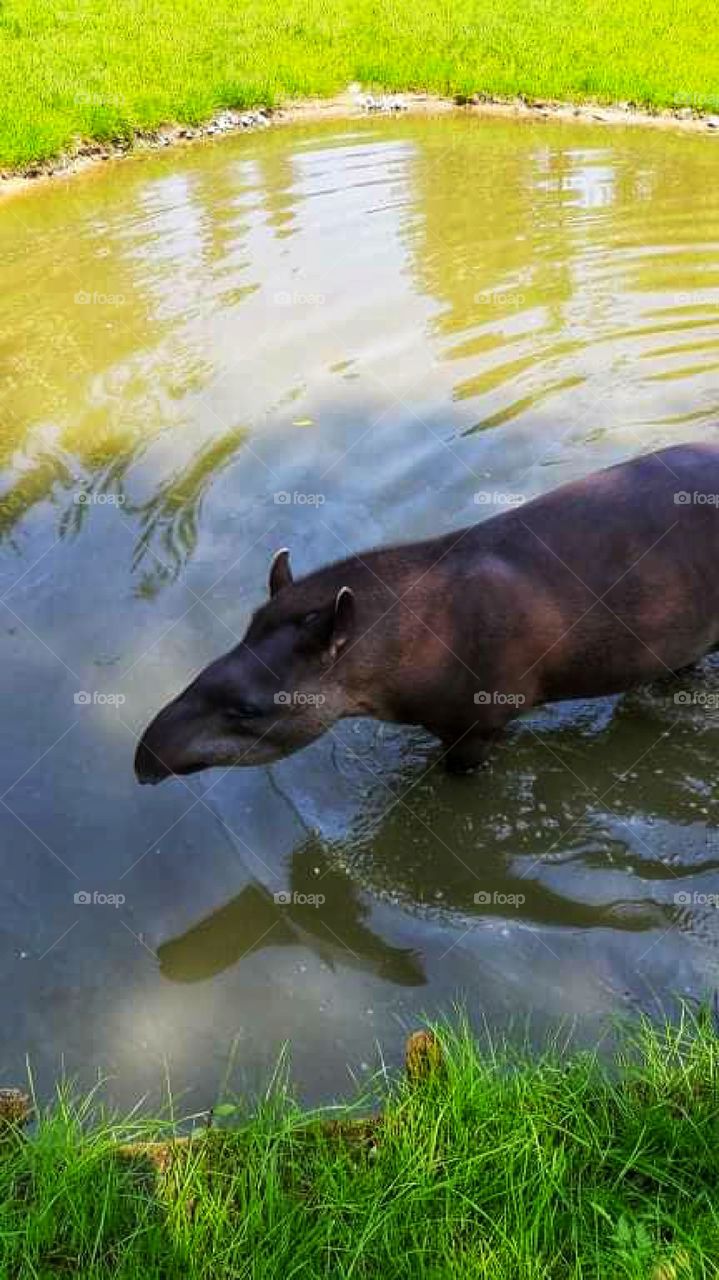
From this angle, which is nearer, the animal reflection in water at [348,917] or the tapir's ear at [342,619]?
the animal reflection in water at [348,917]

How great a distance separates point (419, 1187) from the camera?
12.3ft

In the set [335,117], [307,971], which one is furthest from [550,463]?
[335,117]

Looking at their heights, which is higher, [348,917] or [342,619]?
[342,619]

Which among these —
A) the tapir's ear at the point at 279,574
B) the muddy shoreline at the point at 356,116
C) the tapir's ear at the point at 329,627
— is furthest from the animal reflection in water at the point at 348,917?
the muddy shoreline at the point at 356,116

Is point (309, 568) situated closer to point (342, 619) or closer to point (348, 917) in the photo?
point (342, 619)

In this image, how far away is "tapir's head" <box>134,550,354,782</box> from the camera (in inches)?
213

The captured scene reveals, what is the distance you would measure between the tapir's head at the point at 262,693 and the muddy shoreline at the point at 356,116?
40.0ft

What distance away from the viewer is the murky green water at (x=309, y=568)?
16.1 feet

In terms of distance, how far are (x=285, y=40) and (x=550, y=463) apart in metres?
15.6

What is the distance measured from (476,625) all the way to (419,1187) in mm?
2739

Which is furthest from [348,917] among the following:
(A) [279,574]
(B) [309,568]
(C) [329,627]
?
(B) [309,568]

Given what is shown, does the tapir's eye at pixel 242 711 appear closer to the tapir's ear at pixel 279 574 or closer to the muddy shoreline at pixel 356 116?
the tapir's ear at pixel 279 574

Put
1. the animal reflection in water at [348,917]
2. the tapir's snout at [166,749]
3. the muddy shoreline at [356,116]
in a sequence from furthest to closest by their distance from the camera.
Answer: the muddy shoreline at [356,116] → the tapir's snout at [166,749] → the animal reflection in water at [348,917]

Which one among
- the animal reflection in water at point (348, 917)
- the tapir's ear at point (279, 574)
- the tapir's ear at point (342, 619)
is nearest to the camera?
the animal reflection in water at point (348, 917)
